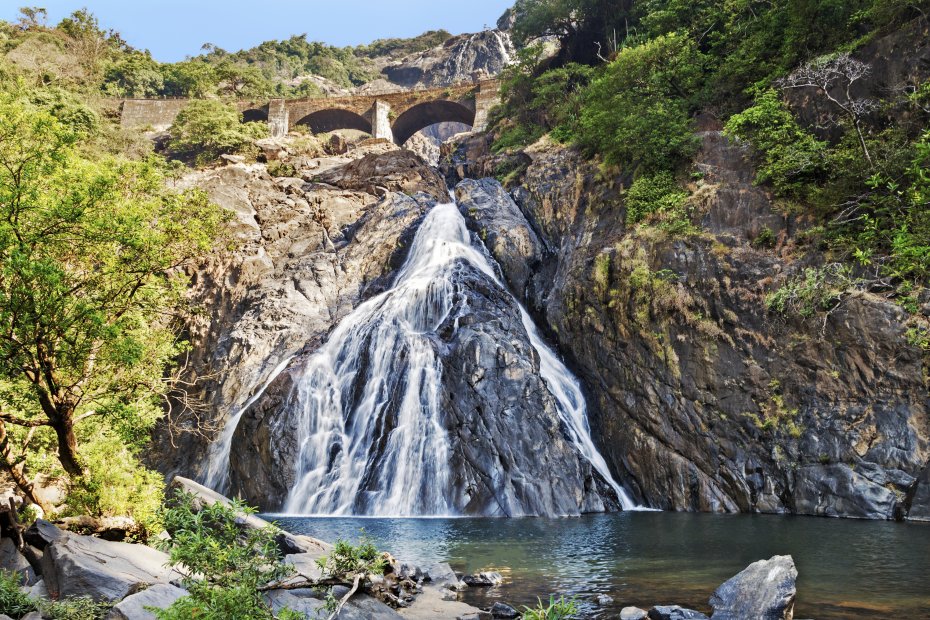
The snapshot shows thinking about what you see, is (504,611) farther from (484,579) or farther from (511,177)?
(511,177)

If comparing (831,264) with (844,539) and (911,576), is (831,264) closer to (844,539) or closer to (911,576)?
(844,539)

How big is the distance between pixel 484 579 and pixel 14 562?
6761 mm

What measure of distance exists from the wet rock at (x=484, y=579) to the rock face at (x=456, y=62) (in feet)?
273

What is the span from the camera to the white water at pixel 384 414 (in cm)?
1859

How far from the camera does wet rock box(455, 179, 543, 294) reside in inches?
1057

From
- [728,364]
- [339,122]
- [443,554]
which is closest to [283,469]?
[443,554]

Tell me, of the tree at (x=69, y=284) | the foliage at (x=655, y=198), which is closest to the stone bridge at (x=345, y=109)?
the foliage at (x=655, y=198)

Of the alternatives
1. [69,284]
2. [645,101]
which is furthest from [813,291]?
[69,284]

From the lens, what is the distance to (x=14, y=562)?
7645 millimetres

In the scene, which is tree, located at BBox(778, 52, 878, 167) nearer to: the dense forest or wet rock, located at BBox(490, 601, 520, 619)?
the dense forest

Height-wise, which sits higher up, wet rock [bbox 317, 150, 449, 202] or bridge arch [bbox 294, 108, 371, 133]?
→ bridge arch [bbox 294, 108, 371, 133]

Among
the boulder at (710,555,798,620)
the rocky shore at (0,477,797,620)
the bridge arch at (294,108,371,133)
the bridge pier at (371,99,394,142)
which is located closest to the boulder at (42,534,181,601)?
the rocky shore at (0,477,797,620)

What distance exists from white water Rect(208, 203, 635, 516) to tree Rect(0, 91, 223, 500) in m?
9.06

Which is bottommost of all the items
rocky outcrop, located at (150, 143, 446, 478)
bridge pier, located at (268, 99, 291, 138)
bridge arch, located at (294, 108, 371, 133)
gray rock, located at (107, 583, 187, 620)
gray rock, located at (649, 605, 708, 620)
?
gray rock, located at (649, 605, 708, 620)
